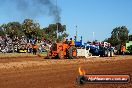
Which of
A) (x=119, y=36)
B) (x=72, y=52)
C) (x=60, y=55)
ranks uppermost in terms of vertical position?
(x=119, y=36)

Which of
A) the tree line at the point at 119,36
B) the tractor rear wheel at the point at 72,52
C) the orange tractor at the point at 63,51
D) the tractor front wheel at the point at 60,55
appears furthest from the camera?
the tree line at the point at 119,36

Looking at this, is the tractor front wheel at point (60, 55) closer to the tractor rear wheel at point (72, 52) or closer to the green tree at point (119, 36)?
the tractor rear wheel at point (72, 52)

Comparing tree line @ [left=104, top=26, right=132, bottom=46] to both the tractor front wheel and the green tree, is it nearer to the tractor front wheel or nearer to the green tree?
the green tree

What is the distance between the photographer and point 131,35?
11875cm

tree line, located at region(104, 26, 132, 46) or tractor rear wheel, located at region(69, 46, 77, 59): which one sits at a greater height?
tree line, located at region(104, 26, 132, 46)

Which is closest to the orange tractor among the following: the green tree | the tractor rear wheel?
the tractor rear wheel

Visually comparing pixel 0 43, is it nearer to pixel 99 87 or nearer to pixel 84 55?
pixel 84 55

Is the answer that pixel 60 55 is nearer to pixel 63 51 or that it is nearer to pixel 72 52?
pixel 63 51

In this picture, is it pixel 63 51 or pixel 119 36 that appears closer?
pixel 63 51

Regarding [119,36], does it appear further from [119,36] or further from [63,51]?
[63,51]

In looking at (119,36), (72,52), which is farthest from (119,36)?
(72,52)

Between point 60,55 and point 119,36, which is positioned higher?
point 119,36

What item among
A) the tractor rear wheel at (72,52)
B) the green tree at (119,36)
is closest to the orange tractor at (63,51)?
the tractor rear wheel at (72,52)

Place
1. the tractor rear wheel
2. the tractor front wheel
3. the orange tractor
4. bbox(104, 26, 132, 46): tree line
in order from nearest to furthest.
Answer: the tractor rear wheel, the orange tractor, the tractor front wheel, bbox(104, 26, 132, 46): tree line
